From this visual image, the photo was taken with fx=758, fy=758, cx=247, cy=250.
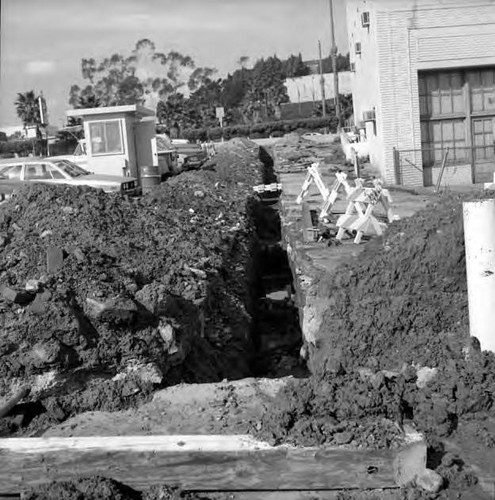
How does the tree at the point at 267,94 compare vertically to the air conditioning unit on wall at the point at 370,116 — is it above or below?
above

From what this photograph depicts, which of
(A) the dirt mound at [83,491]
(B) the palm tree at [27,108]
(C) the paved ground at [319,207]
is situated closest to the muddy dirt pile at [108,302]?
(A) the dirt mound at [83,491]

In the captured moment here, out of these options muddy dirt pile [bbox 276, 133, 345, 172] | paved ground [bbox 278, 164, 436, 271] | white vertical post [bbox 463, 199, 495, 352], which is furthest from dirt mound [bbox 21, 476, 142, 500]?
muddy dirt pile [bbox 276, 133, 345, 172]

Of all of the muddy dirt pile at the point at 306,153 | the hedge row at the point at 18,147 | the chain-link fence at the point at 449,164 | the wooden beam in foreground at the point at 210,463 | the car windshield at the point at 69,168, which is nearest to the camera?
the wooden beam in foreground at the point at 210,463

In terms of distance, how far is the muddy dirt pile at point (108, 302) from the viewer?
5.59m

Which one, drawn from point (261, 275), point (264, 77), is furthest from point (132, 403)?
point (264, 77)

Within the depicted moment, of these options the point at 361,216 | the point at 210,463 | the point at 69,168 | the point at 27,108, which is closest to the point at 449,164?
the point at 361,216

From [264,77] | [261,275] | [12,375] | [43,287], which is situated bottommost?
[261,275]

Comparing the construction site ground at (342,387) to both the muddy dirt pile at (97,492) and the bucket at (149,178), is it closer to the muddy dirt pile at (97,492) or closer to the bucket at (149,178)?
the muddy dirt pile at (97,492)

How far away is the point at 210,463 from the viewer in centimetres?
450

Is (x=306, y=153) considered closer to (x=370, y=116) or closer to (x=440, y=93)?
(x=370, y=116)

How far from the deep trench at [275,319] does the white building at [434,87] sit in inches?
190

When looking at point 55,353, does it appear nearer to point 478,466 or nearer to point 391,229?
point 478,466

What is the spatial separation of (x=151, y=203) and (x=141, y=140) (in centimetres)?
1121

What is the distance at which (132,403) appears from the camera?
5.59m
